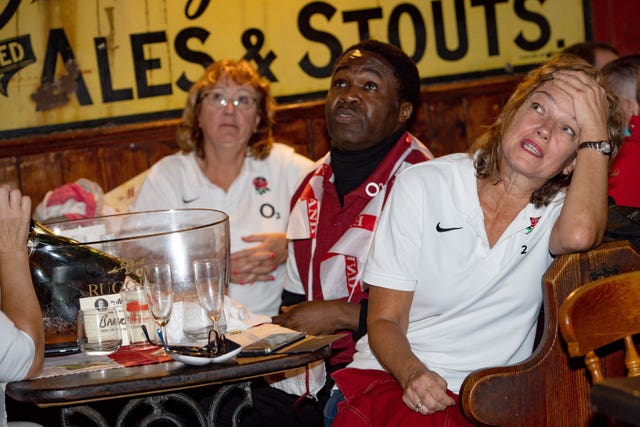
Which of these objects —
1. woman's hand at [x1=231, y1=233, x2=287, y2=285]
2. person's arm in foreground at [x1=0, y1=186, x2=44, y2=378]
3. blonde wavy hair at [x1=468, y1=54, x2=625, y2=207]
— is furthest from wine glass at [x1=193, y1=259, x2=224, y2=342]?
woman's hand at [x1=231, y1=233, x2=287, y2=285]

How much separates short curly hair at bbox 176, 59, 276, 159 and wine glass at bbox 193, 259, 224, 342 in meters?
Answer: 1.63

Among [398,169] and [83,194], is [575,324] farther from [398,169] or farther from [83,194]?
[83,194]

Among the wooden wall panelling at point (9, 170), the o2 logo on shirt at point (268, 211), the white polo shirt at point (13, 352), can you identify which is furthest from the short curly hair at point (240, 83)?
the white polo shirt at point (13, 352)

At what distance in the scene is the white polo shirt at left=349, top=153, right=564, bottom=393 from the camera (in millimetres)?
2436

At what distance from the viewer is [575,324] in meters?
1.84

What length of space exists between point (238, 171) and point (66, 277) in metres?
1.53

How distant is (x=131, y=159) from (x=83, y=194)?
0.49 m

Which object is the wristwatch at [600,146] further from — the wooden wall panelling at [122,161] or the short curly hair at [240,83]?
the wooden wall panelling at [122,161]

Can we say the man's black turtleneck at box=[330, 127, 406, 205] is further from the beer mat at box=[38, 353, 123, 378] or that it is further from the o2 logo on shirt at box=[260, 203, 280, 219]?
the beer mat at box=[38, 353, 123, 378]

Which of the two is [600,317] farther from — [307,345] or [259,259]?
[259,259]

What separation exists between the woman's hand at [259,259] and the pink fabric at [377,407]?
102 centimetres

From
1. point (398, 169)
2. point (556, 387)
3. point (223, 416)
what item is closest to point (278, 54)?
point (398, 169)

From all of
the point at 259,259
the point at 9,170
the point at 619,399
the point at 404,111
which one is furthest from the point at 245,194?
the point at 619,399

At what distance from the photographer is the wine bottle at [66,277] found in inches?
92.4
